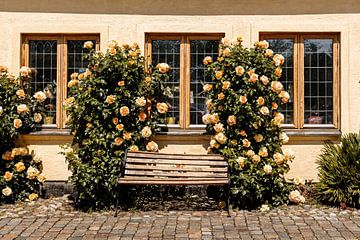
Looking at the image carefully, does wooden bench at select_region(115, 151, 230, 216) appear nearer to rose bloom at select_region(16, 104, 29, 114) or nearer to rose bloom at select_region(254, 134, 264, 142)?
rose bloom at select_region(254, 134, 264, 142)

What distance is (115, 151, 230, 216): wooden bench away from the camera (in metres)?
7.49

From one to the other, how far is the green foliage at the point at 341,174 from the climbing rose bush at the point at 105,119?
9.39ft

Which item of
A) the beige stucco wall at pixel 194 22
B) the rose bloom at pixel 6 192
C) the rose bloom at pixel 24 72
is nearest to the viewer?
the rose bloom at pixel 6 192

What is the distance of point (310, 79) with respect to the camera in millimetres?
8734

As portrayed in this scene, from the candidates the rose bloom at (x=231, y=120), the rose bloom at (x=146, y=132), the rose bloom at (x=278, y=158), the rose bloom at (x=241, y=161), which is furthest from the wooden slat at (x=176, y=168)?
the rose bloom at (x=278, y=158)

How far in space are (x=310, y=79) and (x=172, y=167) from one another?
3.06 m

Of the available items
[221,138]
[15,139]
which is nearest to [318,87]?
[221,138]

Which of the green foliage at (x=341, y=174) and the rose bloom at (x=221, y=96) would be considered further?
the rose bloom at (x=221, y=96)

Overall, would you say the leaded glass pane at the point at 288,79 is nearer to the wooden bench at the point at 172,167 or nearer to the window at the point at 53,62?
the wooden bench at the point at 172,167

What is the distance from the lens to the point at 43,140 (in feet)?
28.0

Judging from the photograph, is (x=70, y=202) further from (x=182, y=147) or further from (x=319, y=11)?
(x=319, y=11)

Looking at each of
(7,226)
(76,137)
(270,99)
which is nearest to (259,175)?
(270,99)

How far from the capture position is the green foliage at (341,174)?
A: 24.5 feet

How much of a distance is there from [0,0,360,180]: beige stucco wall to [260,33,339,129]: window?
0.19 metres
